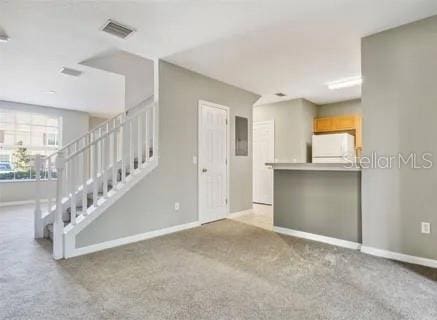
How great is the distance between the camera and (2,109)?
21.4ft

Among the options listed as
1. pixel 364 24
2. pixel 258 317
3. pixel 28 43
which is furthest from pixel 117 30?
pixel 258 317

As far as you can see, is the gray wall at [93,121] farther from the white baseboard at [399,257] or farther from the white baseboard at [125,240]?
the white baseboard at [399,257]

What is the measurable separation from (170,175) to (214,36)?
2.10 meters

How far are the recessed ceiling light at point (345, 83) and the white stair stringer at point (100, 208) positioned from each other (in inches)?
147

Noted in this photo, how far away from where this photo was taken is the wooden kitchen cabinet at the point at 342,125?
5906 millimetres

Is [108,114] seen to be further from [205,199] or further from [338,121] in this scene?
[338,121]

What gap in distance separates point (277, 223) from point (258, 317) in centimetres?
232

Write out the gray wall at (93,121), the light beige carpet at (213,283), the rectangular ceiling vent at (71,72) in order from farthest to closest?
1. the gray wall at (93,121)
2. the rectangular ceiling vent at (71,72)
3. the light beige carpet at (213,283)

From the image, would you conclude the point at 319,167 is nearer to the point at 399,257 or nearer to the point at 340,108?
the point at 399,257

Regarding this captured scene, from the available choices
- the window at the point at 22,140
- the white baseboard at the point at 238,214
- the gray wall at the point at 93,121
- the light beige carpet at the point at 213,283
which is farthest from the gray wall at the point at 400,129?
the gray wall at the point at 93,121

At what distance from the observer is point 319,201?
11.8 ft

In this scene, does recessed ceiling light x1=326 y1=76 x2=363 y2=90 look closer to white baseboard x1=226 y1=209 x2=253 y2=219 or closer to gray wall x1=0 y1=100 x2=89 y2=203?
white baseboard x1=226 y1=209 x2=253 y2=219

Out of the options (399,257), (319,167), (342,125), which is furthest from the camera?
(342,125)

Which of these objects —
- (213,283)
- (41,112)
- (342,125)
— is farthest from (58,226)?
(342,125)
